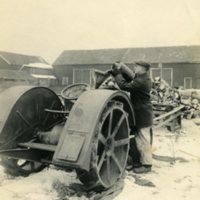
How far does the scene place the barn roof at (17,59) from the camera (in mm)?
37625

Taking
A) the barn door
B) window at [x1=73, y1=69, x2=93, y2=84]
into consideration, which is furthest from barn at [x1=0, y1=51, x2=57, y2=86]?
the barn door

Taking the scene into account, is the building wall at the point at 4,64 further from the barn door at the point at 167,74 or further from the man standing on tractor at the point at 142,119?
the man standing on tractor at the point at 142,119

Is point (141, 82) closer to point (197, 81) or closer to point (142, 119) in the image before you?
point (142, 119)

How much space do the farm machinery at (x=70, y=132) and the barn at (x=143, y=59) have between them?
85.2ft

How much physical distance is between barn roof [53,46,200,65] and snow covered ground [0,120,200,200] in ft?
85.2

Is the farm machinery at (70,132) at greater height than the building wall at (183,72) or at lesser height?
lesser

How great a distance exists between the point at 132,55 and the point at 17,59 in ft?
44.2

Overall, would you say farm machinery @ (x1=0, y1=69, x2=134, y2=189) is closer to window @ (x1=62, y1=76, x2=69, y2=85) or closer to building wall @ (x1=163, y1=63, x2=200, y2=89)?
building wall @ (x1=163, y1=63, x2=200, y2=89)

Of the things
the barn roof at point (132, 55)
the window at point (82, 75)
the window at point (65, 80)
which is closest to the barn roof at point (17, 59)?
the barn roof at point (132, 55)

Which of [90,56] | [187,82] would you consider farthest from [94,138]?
[90,56]

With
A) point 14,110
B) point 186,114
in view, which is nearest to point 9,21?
point 14,110

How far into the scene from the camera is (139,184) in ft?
14.1

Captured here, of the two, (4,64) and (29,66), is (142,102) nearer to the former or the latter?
(29,66)

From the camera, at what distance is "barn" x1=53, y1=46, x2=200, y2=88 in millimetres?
30516
